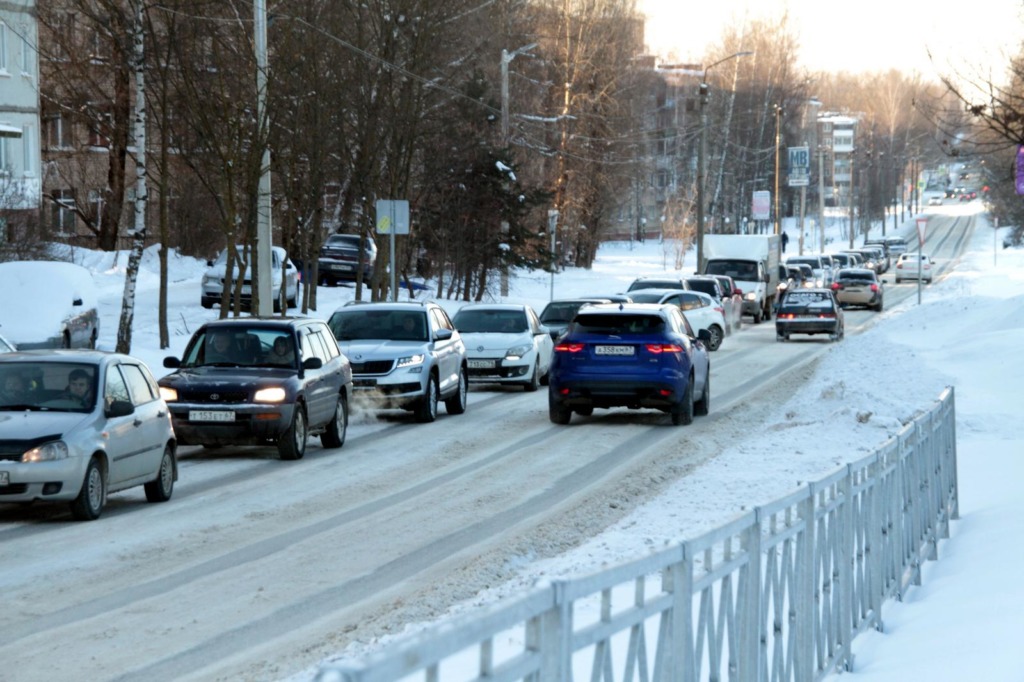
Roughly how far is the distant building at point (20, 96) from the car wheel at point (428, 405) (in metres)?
31.9

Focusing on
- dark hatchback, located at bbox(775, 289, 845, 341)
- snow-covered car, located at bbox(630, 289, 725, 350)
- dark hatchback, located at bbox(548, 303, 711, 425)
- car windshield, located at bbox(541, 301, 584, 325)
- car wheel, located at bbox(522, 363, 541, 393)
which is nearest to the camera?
dark hatchback, located at bbox(548, 303, 711, 425)

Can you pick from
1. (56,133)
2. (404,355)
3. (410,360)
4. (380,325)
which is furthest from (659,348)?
(56,133)

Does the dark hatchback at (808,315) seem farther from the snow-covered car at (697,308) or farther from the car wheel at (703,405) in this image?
the car wheel at (703,405)

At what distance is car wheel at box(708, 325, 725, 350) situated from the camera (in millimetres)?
39812

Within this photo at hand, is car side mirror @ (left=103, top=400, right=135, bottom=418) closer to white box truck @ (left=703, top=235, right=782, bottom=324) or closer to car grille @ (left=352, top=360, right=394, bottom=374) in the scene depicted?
car grille @ (left=352, top=360, right=394, bottom=374)

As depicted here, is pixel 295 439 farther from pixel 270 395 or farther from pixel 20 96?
pixel 20 96

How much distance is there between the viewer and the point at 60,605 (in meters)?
9.62

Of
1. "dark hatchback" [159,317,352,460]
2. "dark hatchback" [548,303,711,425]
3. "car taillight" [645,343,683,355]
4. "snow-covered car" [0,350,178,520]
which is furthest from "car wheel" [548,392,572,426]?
"snow-covered car" [0,350,178,520]

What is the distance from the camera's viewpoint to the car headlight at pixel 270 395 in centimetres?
1773

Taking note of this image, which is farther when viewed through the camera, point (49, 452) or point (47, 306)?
point (47, 306)

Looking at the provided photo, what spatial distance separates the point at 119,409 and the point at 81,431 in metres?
0.61

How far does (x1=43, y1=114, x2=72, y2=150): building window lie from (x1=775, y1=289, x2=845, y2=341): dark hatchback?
31711mm

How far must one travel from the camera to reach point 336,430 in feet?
63.7

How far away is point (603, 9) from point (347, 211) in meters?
28.2
